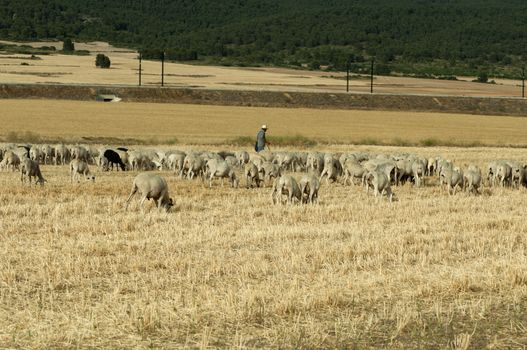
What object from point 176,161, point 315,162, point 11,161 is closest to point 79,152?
point 11,161

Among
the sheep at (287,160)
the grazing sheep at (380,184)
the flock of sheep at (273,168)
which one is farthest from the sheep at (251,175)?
the sheep at (287,160)

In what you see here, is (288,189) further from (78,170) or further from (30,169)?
(78,170)

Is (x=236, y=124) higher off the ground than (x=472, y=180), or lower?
higher

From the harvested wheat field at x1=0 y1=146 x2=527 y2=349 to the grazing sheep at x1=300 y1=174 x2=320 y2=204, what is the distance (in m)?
1.10

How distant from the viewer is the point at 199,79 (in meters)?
120

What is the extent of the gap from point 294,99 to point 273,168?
60573 millimetres

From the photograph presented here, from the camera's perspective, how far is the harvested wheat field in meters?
11.6

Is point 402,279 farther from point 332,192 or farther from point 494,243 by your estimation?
point 332,192

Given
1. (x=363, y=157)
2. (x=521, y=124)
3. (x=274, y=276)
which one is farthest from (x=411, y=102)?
(x=274, y=276)

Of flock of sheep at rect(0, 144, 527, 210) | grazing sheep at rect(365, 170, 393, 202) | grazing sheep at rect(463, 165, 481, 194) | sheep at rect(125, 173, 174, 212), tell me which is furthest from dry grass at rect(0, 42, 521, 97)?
sheep at rect(125, 173, 174, 212)

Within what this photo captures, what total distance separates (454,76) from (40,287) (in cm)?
15587

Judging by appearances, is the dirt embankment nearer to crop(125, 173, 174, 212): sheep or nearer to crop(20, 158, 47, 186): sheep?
crop(20, 158, 47, 186): sheep

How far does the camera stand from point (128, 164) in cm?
Answer: 3741

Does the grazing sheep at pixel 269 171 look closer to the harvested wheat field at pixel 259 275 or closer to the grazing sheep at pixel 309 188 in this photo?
the grazing sheep at pixel 309 188
